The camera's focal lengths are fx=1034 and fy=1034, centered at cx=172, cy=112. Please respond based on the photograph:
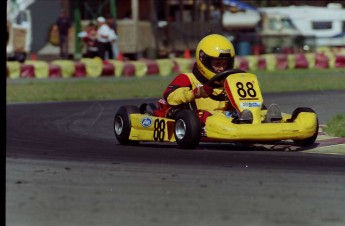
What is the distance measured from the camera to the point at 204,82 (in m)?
10.5

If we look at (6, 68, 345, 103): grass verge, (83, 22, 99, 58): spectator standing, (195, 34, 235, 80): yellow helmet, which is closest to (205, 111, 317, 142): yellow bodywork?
(195, 34, 235, 80): yellow helmet

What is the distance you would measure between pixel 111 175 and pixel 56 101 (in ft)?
33.4

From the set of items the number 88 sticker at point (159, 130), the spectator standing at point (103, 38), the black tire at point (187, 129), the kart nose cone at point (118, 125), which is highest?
the black tire at point (187, 129)

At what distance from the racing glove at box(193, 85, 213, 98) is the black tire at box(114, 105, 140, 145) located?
956 millimetres

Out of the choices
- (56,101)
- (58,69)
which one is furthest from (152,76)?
(56,101)

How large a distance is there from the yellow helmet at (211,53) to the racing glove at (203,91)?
10.6 inches

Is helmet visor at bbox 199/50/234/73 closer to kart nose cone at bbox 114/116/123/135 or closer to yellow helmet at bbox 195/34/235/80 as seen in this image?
yellow helmet at bbox 195/34/235/80

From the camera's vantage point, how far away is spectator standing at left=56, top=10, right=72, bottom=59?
29.2 metres

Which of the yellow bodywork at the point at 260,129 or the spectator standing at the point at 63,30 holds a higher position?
the yellow bodywork at the point at 260,129

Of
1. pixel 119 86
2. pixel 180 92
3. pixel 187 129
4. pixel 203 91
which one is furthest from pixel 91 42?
pixel 187 129

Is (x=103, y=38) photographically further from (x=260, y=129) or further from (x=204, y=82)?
(x=260, y=129)

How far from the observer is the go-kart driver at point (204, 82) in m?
10.1

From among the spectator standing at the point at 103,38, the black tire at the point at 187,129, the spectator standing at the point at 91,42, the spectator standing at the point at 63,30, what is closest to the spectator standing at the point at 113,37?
the spectator standing at the point at 103,38

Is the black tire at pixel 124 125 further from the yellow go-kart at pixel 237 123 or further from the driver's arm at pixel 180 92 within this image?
the driver's arm at pixel 180 92
